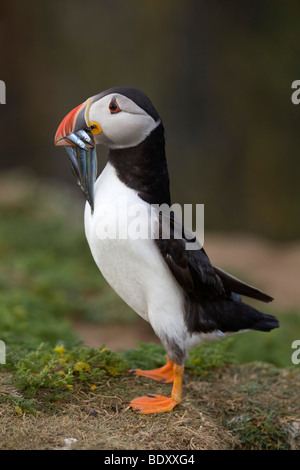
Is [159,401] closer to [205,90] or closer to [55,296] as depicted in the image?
[55,296]

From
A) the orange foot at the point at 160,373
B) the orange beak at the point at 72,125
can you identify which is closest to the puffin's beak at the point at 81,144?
the orange beak at the point at 72,125

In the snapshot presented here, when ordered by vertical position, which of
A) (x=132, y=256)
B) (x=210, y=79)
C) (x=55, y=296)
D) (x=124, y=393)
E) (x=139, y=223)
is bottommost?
(x=55, y=296)

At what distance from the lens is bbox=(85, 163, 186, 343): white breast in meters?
3.16

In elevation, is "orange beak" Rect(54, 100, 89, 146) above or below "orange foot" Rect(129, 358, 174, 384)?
above

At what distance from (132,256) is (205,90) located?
966 centimetres

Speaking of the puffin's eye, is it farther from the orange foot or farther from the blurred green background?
the blurred green background

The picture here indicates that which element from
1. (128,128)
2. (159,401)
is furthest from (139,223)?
(159,401)

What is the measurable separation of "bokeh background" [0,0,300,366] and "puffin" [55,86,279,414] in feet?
18.7

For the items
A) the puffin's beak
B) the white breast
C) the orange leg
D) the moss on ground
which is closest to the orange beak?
the puffin's beak

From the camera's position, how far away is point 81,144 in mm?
3209

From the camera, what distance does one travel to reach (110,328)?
6.18 metres

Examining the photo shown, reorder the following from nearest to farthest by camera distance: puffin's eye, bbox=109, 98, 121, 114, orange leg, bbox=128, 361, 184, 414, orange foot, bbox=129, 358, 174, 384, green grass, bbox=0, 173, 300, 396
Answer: puffin's eye, bbox=109, 98, 121, 114, orange leg, bbox=128, 361, 184, 414, orange foot, bbox=129, 358, 174, 384, green grass, bbox=0, 173, 300, 396

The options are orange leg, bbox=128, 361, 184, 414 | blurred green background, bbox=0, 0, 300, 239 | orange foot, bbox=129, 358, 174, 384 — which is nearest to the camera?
orange leg, bbox=128, 361, 184, 414

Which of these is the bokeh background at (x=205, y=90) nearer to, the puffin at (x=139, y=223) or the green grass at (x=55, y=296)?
the green grass at (x=55, y=296)
